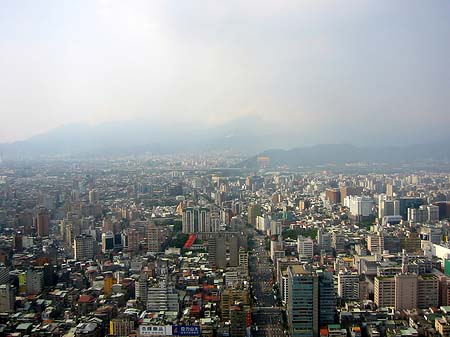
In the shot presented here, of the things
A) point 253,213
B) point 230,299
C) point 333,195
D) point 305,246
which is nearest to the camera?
point 230,299

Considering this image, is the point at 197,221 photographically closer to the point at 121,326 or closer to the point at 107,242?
the point at 107,242

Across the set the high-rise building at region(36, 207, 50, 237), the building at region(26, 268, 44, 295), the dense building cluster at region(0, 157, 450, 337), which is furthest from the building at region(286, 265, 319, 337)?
the high-rise building at region(36, 207, 50, 237)

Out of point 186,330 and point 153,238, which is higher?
point 153,238

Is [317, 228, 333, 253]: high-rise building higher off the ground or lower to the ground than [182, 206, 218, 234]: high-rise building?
lower

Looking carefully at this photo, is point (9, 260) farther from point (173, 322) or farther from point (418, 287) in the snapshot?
point (418, 287)

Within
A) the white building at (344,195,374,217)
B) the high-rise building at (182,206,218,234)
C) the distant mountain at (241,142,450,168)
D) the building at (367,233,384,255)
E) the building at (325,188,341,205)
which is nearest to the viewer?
the building at (367,233,384,255)

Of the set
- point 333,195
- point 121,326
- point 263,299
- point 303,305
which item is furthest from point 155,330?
point 333,195

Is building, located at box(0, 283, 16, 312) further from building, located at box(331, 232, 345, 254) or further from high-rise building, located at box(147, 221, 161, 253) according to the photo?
building, located at box(331, 232, 345, 254)

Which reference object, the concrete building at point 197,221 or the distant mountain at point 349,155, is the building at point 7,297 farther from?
the distant mountain at point 349,155
